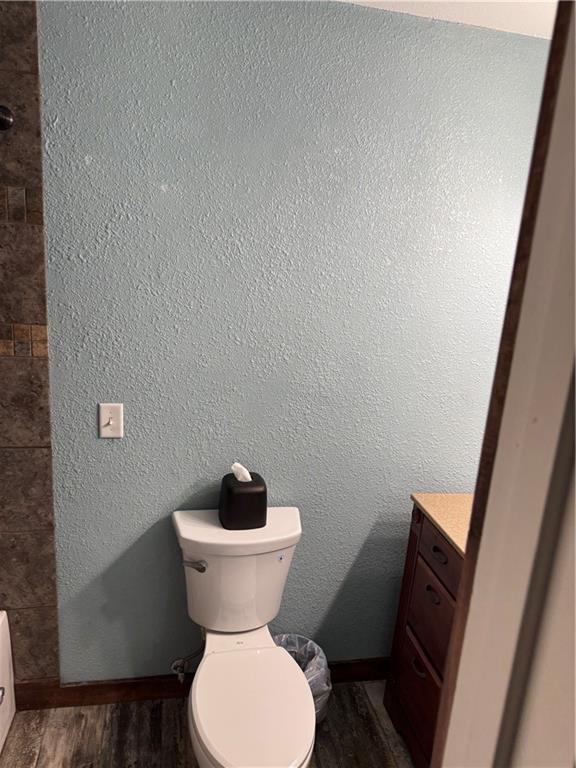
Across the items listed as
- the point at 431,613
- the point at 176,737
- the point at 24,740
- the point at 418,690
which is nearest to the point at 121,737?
the point at 176,737

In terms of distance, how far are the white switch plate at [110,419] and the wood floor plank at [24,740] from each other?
1046mm

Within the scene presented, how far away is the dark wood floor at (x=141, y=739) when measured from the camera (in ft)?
5.61

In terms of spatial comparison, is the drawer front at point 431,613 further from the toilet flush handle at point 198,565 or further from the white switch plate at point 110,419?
the white switch plate at point 110,419

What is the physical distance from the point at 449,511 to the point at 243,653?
811 mm

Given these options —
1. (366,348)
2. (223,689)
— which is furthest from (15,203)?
(223,689)

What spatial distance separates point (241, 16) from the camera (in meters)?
1.53

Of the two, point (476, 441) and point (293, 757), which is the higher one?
point (476, 441)

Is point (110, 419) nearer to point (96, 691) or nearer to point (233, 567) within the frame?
point (233, 567)

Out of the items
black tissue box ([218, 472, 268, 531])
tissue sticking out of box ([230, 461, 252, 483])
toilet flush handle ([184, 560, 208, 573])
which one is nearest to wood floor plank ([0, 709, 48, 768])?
toilet flush handle ([184, 560, 208, 573])

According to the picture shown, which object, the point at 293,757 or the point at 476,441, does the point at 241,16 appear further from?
the point at 293,757

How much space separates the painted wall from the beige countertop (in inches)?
5.1

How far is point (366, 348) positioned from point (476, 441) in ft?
1.95

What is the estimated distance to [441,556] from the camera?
1651mm

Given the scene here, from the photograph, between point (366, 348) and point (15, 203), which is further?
point (366, 348)
